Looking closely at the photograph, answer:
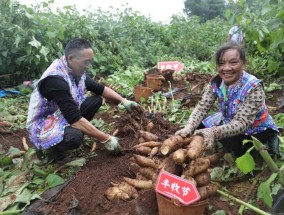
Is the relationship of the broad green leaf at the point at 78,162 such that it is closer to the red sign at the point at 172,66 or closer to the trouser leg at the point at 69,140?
the trouser leg at the point at 69,140

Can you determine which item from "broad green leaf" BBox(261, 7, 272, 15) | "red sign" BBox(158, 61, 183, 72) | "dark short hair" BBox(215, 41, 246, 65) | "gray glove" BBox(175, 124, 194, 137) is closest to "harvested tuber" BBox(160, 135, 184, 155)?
"gray glove" BBox(175, 124, 194, 137)

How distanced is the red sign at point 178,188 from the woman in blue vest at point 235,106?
0.42m

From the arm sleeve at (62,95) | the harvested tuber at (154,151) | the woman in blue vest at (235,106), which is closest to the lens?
the woman in blue vest at (235,106)

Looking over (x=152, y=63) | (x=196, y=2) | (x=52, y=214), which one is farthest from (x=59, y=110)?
(x=196, y=2)

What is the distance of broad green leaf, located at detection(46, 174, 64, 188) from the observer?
253 centimetres

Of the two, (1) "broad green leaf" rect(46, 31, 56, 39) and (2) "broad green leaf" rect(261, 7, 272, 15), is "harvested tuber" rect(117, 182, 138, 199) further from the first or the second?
(1) "broad green leaf" rect(46, 31, 56, 39)

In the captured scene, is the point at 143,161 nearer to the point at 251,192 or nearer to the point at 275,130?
the point at 251,192

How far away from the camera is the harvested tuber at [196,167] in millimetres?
1984

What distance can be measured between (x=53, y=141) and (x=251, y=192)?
1.68 meters

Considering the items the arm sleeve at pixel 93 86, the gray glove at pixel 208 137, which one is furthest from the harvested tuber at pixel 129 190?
the arm sleeve at pixel 93 86

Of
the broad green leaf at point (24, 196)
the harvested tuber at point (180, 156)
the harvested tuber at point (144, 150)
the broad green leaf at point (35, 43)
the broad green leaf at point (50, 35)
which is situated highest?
the broad green leaf at point (50, 35)

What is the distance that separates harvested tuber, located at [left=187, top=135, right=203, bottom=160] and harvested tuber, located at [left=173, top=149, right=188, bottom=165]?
3cm

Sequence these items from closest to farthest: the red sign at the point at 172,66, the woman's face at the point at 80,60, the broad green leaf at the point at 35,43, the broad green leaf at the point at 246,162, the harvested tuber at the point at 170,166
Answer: the broad green leaf at the point at 246,162, the harvested tuber at the point at 170,166, the woman's face at the point at 80,60, the broad green leaf at the point at 35,43, the red sign at the point at 172,66

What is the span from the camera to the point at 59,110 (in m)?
→ 2.93
